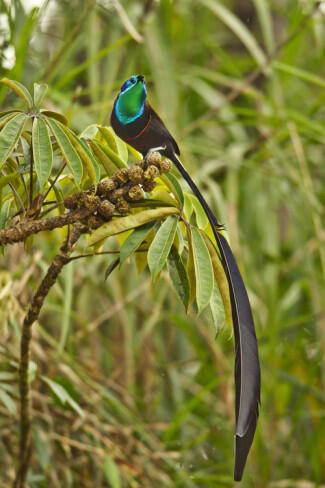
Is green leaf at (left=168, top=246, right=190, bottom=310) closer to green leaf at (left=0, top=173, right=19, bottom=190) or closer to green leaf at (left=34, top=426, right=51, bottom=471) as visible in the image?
green leaf at (left=0, top=173, right=19, bottom=190)

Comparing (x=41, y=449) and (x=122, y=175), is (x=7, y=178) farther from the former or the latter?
(x=41, y=449)

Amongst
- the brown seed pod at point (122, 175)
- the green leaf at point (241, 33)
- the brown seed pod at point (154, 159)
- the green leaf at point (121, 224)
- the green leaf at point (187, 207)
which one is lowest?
the green leaf at point (121, 224)

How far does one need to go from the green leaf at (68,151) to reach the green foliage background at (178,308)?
1.35 feet

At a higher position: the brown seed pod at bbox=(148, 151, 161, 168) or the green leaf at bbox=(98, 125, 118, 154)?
the green leaf at bbox=(98, 125, 118, 154)

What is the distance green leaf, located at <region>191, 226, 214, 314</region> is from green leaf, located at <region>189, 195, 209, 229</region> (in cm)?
1

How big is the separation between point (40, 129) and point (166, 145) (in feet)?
0.32

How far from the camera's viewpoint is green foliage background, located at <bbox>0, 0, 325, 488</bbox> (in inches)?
32.5

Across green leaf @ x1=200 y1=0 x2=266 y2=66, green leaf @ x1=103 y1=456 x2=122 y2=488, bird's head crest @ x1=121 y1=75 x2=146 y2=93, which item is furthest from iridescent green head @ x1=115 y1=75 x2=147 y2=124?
green leaf @ x1=200 y1=0 x2=266 y2=66

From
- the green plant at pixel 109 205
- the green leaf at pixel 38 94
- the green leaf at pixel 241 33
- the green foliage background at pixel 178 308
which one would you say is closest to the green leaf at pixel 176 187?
the green plant at pixel 109 205

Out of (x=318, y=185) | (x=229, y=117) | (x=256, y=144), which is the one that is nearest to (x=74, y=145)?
(x=256, y=144)

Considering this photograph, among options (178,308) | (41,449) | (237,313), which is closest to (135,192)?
(237,313)

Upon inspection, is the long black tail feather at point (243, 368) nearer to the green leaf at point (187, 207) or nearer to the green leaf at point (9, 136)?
the green leaf at point (187, 207)

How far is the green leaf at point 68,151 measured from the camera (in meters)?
0.36

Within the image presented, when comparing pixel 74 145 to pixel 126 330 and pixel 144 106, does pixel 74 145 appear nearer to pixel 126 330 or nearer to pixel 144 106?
pixel 144 106
